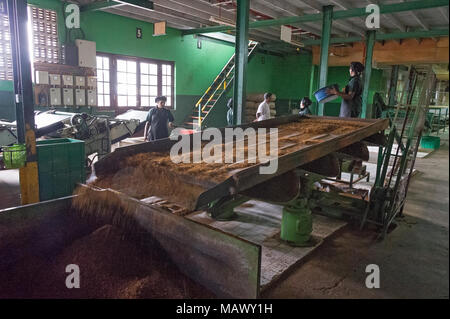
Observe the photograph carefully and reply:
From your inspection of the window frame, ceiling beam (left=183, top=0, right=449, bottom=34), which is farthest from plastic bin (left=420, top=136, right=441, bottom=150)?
the window frame

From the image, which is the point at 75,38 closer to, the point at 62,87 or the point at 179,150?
the point at 62,87

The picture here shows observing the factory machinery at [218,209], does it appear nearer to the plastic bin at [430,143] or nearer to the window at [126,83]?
the window at [126,83]

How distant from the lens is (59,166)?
447cm

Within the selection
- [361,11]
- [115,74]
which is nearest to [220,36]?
[115,74]

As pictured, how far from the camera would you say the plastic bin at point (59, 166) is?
14.1 ft

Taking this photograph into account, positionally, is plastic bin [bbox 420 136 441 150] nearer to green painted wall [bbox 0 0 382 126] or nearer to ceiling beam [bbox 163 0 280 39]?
green painted wall [bbox 0 0 382 126]

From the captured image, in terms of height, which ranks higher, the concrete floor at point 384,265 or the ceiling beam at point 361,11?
the ceiling beam at point 361,11

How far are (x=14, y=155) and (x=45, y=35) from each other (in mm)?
5707

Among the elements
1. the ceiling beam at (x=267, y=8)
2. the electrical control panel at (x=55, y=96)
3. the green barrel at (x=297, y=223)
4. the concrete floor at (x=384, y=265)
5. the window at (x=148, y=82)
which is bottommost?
the concrete floor at (x=384, y=265)

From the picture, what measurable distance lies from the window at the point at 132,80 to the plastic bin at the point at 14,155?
6370 millimetres

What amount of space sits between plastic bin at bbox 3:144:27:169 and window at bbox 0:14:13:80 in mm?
4931

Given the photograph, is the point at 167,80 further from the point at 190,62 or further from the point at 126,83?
the point at 126,83

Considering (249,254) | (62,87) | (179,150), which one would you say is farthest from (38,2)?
(249,254)

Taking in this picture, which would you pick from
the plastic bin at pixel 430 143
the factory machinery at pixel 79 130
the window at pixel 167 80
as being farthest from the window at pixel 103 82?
the plastic bin at pixel 430 143
